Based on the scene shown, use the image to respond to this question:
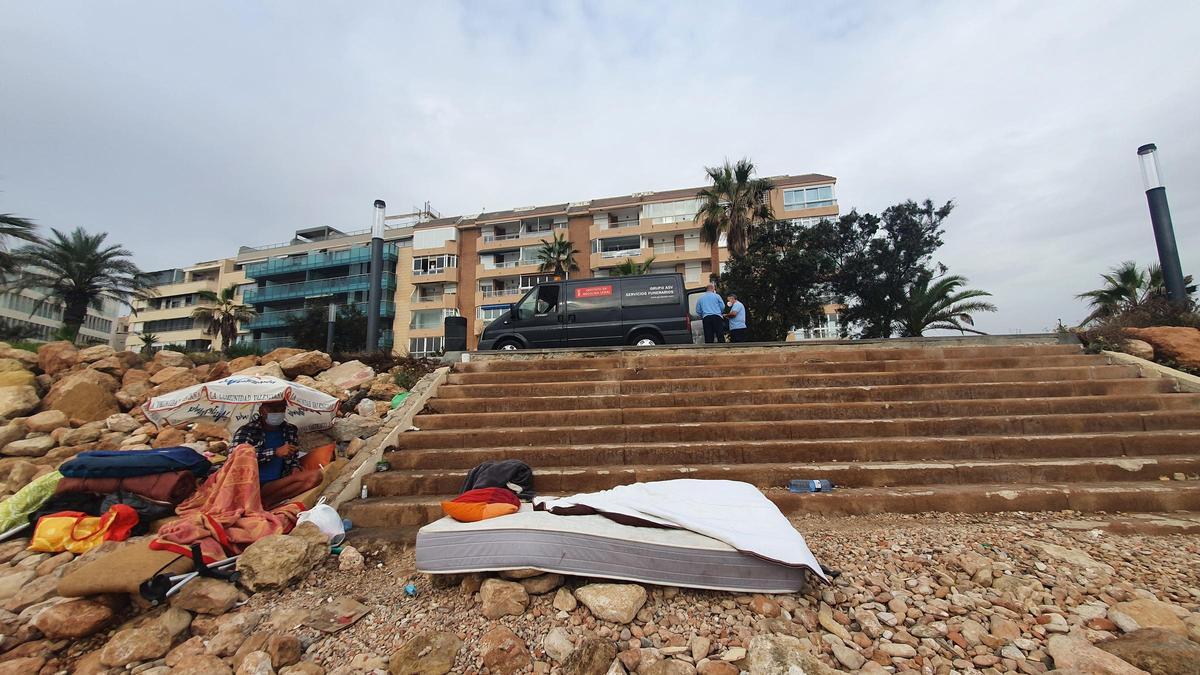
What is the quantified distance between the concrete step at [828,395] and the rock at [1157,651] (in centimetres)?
389

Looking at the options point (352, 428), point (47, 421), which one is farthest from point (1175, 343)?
point (47, 421)

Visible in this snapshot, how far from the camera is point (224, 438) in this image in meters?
6.83

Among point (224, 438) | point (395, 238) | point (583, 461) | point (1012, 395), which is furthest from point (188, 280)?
point (1012, 395)

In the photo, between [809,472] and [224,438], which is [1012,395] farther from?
[224,438]

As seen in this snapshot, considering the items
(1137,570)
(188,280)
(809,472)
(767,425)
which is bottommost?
(1137,570)

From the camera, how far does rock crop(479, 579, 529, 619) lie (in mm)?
2768

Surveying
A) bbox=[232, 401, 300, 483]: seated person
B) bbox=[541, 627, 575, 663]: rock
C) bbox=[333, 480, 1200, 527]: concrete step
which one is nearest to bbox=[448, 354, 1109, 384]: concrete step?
bbox=[232, 401, 300, 483]: seated person

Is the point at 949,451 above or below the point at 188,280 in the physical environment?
below

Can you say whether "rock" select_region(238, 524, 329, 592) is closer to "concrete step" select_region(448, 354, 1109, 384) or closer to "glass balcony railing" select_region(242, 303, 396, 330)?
"concrete step" select_region(448, 354, 1109, 384)

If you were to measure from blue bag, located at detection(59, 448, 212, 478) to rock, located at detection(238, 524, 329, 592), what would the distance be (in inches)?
81.4

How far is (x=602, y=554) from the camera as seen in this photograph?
2896mm

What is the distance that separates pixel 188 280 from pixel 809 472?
63.0 metres

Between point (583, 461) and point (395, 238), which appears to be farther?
point (395, 238)

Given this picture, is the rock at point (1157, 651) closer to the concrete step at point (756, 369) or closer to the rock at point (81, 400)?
the concrete step at point (756, 369)
